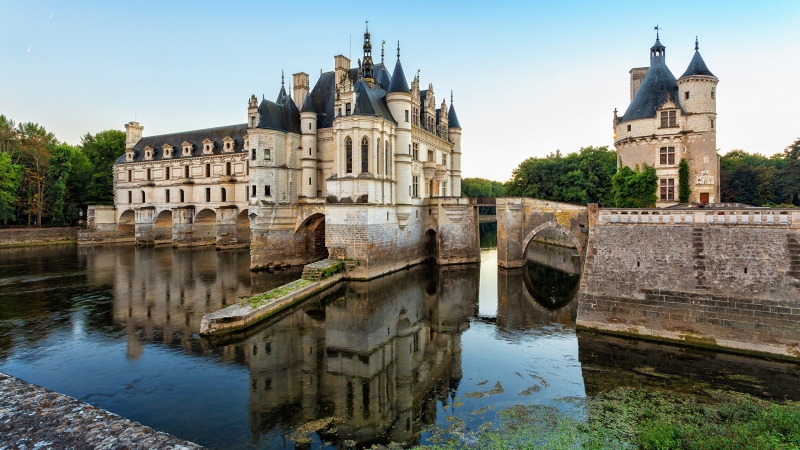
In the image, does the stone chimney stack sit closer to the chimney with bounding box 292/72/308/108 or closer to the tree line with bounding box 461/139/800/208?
the chimney with bounding box 292/72/308/108

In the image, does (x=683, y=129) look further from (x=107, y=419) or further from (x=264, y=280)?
(x=107, y=419)

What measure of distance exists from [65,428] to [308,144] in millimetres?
25665

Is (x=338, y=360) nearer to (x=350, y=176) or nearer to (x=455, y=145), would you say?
(x=350, y=176)

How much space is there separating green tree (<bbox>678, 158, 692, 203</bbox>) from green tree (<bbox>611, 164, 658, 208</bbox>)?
1.16 metres

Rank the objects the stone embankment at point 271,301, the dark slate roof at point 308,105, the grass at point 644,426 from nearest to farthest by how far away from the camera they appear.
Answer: the grass at point 644,426 → the stone embankment at point 271,301 → the dark slate roof at point 308,105

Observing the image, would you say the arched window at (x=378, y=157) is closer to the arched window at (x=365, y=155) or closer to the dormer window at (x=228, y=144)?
the arched window at (x=365, y=155)

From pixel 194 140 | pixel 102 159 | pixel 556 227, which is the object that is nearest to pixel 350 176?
pixel 556 227

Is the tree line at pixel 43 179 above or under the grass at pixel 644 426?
above

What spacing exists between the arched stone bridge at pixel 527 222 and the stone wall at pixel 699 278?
961cm

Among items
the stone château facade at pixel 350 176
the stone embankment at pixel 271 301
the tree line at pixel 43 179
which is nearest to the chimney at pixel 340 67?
the stone château facade at pixel 350 176

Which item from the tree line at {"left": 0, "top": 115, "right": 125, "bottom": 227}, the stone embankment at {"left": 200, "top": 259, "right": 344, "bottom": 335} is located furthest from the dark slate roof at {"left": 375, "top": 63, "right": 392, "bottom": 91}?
the tree line at {"left": 0, "top": 115, "right": 125, "bottom": 227}

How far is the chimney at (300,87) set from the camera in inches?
1266

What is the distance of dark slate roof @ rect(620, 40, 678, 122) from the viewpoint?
2439 cm

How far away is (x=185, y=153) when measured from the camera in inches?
1754
